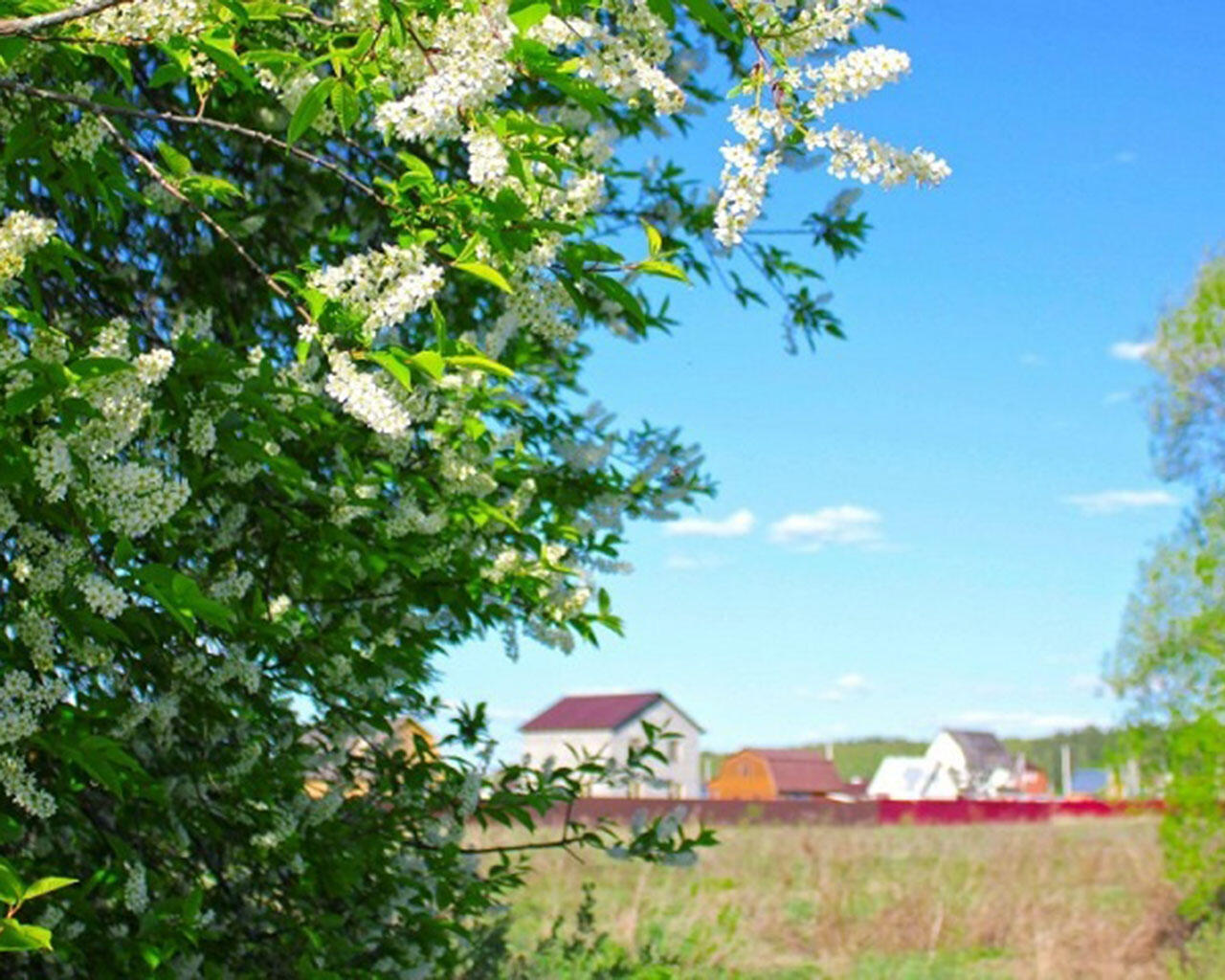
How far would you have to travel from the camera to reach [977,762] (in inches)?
2992

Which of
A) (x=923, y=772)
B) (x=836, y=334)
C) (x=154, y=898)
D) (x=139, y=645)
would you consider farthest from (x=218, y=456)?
(x=923, y=772)

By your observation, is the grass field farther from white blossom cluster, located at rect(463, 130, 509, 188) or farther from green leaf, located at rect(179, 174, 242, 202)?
white blossom cluster, located at rect(463, 130, 509, 188)

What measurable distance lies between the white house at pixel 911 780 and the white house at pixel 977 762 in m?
0.80

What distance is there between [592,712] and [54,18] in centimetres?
6079

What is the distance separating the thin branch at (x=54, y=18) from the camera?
113 inches

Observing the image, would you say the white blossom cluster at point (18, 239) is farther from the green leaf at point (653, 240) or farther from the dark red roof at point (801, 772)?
the dark red roof at point (801, 772)

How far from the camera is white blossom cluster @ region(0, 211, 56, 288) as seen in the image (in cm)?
324

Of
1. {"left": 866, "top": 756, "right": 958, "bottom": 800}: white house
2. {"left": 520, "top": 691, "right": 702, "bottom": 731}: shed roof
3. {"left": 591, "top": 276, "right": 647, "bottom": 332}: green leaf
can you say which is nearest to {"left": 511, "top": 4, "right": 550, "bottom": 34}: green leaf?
{"left": 591, "top": 276, "right": 647, "bottom": 332}: green leaf

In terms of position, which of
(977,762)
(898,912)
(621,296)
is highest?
(621,296)

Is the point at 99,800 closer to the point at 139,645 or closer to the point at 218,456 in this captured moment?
the point at 139,645

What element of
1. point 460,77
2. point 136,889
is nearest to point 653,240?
point 460,77

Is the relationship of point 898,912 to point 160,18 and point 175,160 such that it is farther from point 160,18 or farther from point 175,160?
point 160,18

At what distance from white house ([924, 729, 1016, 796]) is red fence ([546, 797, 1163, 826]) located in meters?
27.8

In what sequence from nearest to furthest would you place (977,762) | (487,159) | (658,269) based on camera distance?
(487,159) → (658,269) → (977,762)
